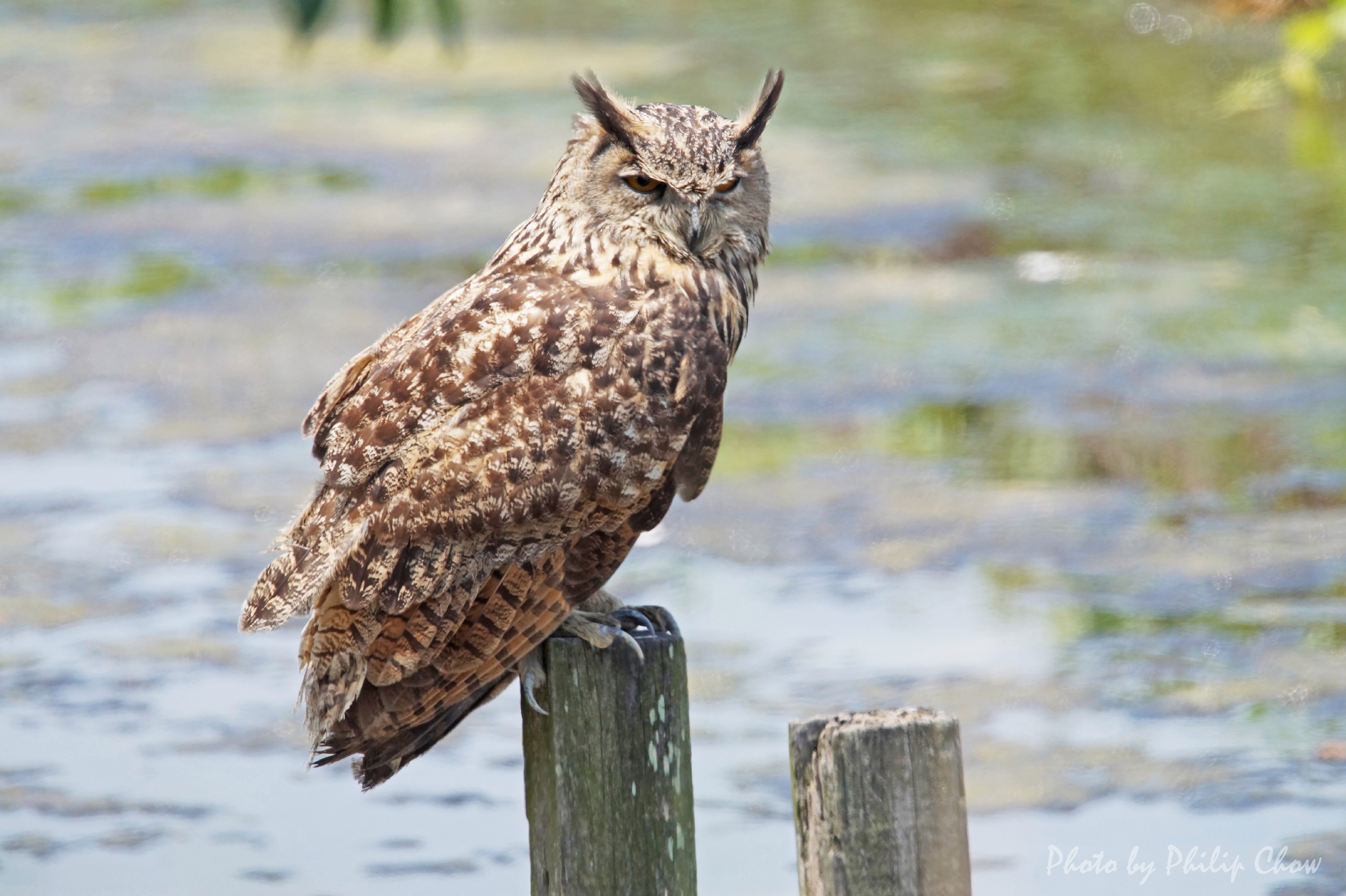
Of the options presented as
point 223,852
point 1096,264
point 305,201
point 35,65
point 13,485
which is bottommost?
point 223,852

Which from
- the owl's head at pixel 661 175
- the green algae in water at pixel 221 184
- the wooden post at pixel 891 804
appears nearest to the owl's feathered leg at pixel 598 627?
the wooden post at pixel 891 804

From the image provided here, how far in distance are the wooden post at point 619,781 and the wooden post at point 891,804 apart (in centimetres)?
35

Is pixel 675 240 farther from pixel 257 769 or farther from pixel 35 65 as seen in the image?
pixel 35 65

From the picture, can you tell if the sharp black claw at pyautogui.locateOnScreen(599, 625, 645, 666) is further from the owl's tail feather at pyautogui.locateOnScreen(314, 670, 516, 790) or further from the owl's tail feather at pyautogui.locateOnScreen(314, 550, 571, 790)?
the owl's tail feather at pyautogui.locateOnScreen(314, 670, 516, 790)

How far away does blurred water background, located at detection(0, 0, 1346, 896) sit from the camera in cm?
467

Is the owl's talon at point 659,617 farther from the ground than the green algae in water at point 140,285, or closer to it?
closer to it

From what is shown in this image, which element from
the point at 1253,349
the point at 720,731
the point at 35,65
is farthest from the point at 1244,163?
the point at 35,65

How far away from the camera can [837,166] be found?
35.2 ft

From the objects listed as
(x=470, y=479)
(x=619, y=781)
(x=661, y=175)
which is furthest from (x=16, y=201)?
(x=619, y=781)

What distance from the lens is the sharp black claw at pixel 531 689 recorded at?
2691 millimetres

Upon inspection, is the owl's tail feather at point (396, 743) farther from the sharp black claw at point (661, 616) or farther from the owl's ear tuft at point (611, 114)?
the owl's ear tuft at point (611, 114)

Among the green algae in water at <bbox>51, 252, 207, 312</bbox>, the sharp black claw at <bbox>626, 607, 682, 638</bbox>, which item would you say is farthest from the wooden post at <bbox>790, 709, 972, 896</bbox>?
the green algae in water at <bbox>51, 252, 207, 312</bbox>

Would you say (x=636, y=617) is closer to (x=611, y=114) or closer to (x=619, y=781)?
(x=619, y=781)

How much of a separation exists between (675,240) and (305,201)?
24.6 ft
